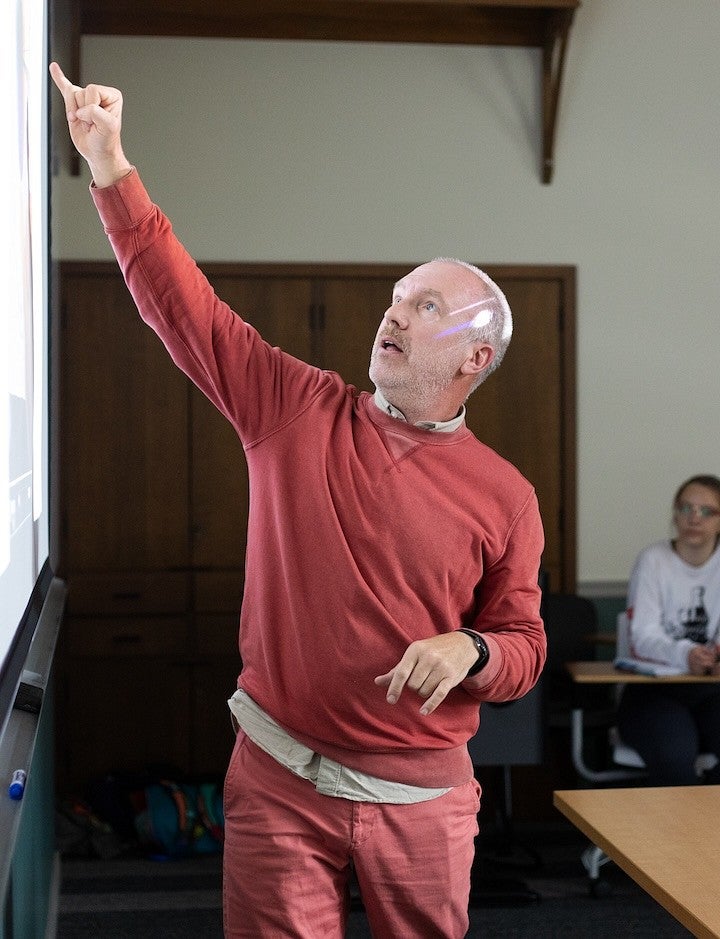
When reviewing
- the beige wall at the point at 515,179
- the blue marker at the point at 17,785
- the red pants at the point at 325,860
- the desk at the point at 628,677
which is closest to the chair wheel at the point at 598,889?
the desk at the point at 628,677

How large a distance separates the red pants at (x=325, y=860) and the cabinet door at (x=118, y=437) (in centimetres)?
306

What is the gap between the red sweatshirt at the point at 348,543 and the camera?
1.49m

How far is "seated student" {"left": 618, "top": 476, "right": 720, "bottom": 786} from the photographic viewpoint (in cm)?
357

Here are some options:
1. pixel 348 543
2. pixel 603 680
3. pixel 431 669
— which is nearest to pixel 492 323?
pixel 348 543

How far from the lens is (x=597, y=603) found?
4734 millimetres

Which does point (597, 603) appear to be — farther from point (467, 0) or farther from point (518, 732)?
point (467, 0)

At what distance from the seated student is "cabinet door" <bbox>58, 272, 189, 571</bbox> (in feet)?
6.18

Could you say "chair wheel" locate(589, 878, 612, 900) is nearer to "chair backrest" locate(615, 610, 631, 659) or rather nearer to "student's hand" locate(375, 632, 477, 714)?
"chair backrest" locate(615, 610, 631, 659)

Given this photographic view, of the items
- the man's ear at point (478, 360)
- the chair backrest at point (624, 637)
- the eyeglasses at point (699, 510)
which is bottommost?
the chair backrest at point (624, 637)

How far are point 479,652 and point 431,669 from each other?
11 centimetres

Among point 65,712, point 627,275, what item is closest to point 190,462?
point 65,712

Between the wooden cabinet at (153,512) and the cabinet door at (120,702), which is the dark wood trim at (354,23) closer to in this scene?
the wooden cabinet at (153,512)

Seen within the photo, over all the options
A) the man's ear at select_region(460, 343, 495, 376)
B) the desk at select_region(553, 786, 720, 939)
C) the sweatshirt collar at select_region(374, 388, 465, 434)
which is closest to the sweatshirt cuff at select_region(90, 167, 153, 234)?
the sweatshirt collar at select_region(374, 388, 465, 434)

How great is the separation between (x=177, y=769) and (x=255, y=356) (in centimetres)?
319
